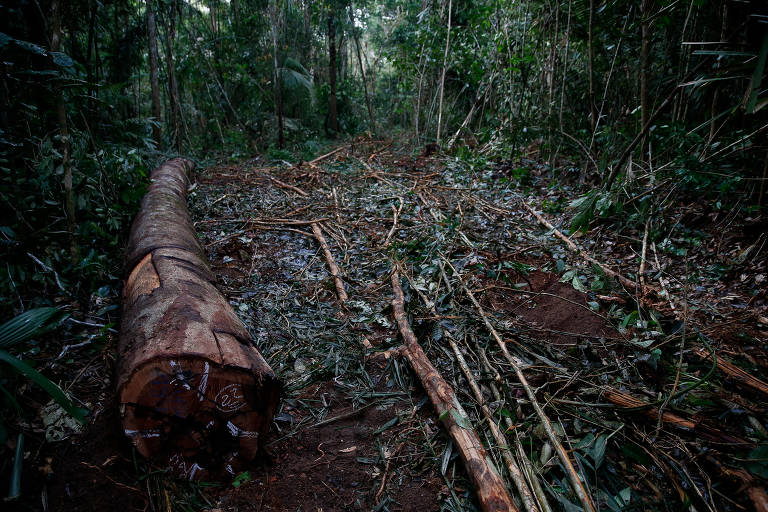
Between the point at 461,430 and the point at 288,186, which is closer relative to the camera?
the point at 461,430

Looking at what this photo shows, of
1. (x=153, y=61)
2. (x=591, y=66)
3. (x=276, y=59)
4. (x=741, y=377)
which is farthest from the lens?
(x=276, y=59)

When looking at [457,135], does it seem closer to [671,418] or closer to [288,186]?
[288,186]

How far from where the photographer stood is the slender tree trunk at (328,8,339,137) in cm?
931

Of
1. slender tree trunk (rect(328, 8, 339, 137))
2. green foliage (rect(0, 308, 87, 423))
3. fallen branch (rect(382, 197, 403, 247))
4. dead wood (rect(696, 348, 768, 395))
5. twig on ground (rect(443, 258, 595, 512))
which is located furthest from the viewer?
slender tree trunk (rect(328, 8, 339, 137))

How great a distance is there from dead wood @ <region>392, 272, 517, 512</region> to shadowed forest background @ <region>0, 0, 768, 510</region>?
0.14 metres

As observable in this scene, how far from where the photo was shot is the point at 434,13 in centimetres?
781

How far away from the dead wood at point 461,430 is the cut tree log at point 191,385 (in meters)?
0.79

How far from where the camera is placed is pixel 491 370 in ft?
6.89

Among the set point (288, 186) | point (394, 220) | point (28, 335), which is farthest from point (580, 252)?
point (288, 186)

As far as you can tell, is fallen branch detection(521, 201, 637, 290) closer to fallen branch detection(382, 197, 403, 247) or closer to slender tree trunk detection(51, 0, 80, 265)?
fallen branch detection(382, 197, 403, 247)

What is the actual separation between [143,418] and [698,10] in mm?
4822

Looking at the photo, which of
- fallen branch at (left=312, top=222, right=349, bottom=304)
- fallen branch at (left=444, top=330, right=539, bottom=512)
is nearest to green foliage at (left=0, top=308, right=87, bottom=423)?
fallen branch at (left=444, top=330, right=539, bottom=512)

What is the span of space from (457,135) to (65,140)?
6.34 metres

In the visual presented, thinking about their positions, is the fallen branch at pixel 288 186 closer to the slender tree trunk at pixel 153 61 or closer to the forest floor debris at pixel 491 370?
the forest floor debris at pixel 491 370
